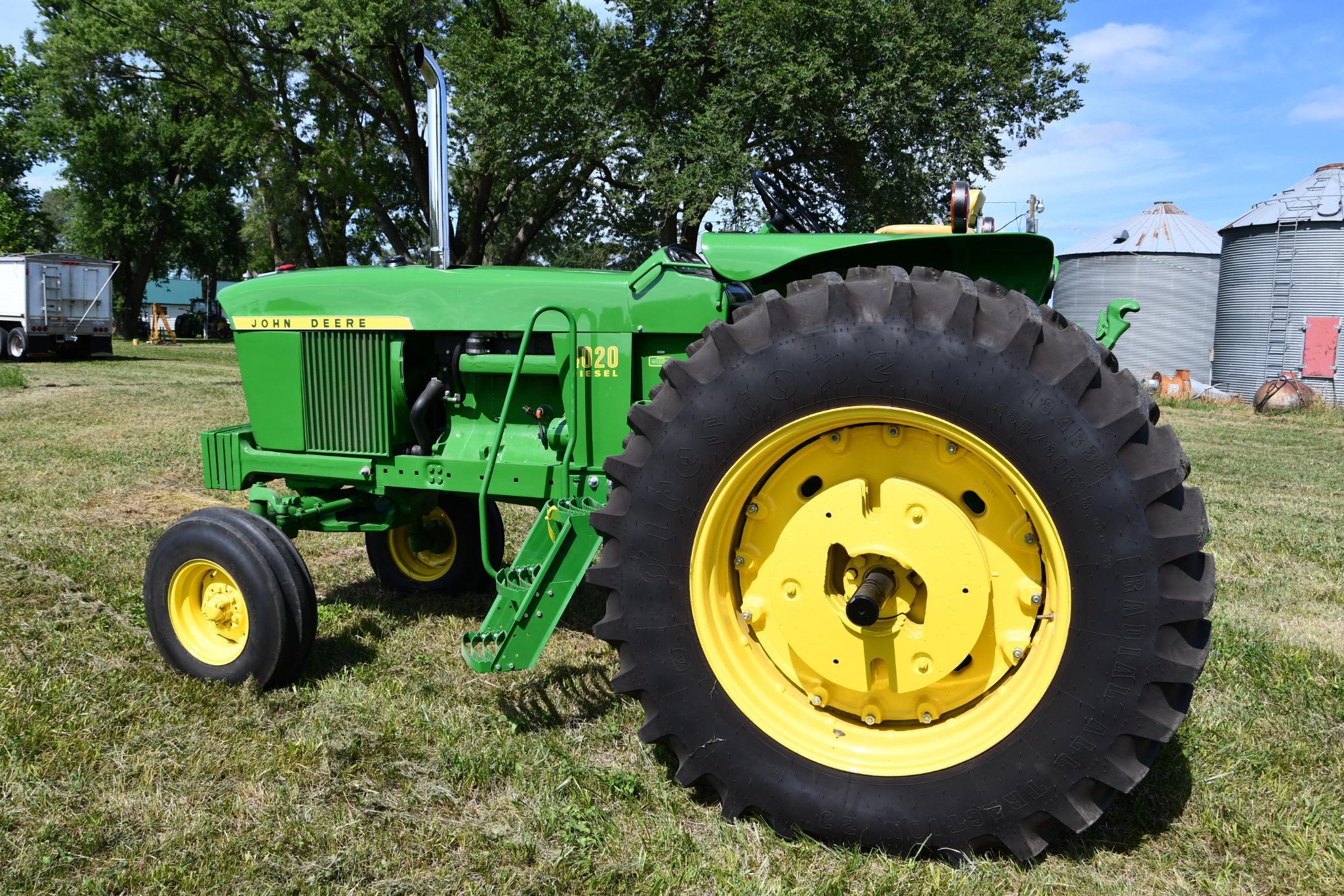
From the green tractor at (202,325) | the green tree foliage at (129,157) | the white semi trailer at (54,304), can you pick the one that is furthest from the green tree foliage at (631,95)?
the green tractor at (202,325)

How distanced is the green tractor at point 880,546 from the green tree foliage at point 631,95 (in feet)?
44.2

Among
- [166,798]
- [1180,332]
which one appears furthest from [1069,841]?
[1180,332]

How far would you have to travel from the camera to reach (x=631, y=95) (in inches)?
836

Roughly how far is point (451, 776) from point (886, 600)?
146 centimetres

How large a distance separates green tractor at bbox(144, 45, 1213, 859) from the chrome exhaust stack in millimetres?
852

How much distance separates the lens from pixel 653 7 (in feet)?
67.8

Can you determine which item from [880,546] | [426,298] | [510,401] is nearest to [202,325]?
[426,298]

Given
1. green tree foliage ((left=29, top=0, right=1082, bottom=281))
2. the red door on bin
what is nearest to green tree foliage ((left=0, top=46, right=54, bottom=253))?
green tree foliage ((left=29, top=0, right=1082, bottom=281))

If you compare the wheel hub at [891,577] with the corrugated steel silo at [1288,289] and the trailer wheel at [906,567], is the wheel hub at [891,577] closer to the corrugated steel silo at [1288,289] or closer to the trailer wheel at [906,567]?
the trailer wheel at [906,567]

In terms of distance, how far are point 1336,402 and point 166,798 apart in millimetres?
21194

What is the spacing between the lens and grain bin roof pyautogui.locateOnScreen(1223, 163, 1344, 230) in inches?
729

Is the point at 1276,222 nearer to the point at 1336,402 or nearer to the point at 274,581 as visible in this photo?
the point at 1336,402

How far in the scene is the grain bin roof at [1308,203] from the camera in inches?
729

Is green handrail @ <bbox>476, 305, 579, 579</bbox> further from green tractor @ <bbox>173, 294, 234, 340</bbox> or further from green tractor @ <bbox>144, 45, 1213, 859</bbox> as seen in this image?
green tractor @ <bbox>173, 294, 234, 340</bbox>
